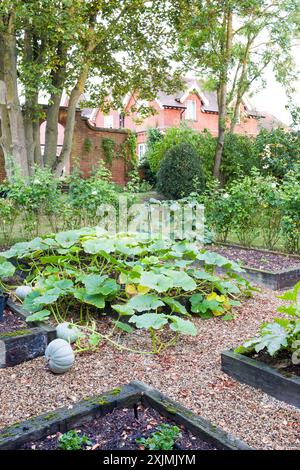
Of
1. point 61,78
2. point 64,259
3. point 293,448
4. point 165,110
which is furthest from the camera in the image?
point 165,110

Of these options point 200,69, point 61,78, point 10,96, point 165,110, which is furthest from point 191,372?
point 165,110

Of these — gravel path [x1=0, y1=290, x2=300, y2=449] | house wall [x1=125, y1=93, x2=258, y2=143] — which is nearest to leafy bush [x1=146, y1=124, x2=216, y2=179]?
house wall [x1=125, y1=93, x2=258, y2=143]

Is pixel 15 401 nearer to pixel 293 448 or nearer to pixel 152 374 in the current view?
pixel 152 374

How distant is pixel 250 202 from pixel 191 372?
14.5 feet

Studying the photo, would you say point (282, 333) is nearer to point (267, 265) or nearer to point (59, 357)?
point (59, 357)

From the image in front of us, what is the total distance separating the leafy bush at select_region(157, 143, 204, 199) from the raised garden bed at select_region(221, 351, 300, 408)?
11.1 m

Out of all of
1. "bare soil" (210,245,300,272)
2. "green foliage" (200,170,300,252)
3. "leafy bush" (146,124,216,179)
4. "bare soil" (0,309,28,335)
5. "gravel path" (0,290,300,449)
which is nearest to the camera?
"gravel path" (0,290,300,449)

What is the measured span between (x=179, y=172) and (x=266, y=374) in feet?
38.4

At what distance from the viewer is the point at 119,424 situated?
203 cm

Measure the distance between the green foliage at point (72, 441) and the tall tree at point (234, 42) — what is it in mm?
11751

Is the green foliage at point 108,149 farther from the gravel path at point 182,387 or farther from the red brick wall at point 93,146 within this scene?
the gravel path at point 182,387

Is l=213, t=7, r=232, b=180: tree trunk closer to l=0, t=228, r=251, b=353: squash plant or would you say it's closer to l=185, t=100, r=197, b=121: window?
l=0, t=228, r=251, b=353: squash plant

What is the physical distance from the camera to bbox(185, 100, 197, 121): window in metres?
30.1

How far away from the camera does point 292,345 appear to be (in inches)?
101
